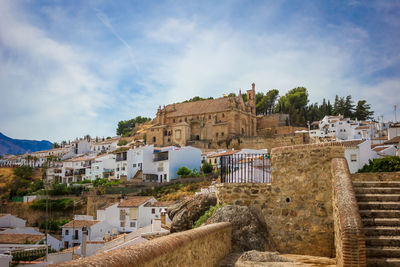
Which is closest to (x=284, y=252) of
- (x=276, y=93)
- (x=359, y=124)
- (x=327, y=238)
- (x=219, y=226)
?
(x=327, y=238)

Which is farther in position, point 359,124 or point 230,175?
point 359,124

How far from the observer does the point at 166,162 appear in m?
59.3

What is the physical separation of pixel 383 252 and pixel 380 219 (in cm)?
85

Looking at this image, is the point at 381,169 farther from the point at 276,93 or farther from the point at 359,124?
the point at 276,93

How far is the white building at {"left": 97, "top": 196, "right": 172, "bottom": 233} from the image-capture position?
131ft

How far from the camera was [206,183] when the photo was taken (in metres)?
50.9

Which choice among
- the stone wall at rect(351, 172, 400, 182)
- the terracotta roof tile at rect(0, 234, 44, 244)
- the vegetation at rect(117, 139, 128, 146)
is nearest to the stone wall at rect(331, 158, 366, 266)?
the stone wall at rect(351, 172, 400, 182)

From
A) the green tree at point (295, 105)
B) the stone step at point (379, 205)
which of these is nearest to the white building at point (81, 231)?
the stone step at point (379, 205)

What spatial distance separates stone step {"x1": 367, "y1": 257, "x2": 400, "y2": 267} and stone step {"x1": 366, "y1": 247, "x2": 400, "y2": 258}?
0.15 m

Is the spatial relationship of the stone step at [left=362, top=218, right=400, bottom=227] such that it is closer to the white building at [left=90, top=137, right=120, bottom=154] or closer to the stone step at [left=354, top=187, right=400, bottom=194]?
the stone step at [left=354, top=187, right=400, bottom=194]

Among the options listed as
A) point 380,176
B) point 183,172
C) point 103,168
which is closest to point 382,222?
point 380,176

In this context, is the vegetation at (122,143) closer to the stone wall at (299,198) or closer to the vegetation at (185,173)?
the vegetation at (185,173)

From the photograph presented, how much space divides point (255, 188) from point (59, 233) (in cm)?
4375

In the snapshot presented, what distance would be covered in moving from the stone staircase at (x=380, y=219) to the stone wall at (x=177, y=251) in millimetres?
2548
